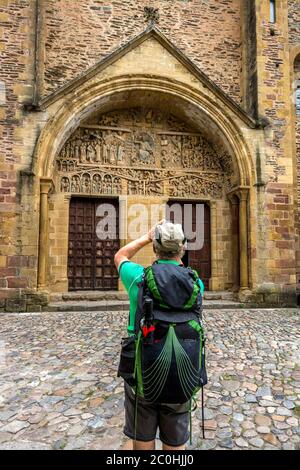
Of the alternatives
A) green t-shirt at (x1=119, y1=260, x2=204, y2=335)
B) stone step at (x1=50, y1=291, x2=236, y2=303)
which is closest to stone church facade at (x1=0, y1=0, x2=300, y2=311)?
stone step at (x1=50, y1=291, x2=236, y2=303)

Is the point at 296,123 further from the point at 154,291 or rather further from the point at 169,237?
the point at 154,291

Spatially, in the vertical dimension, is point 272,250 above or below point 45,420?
above

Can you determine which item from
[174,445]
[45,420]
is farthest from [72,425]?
[174,445]

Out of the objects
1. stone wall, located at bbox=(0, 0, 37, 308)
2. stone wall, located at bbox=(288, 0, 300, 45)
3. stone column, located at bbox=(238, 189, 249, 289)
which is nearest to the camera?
stone wall, located at bbox=(0, 0, 37, 308)

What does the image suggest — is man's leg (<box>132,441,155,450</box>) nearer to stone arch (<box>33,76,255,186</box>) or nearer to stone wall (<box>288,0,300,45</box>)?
stone arch (<box>33,76,255,186</box>)

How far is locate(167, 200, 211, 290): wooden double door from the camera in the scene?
9750 millimetres

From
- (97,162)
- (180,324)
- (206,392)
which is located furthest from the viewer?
(97,162)

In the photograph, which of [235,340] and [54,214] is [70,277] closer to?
[54,214]

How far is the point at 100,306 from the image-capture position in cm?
778

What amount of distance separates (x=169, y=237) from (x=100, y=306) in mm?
6580

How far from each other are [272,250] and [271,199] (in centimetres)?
142

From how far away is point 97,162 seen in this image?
9.35 m

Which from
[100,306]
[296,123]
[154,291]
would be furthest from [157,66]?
[154,291]

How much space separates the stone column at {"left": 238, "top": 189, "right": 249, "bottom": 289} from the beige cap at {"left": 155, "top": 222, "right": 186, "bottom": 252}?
7476mm
